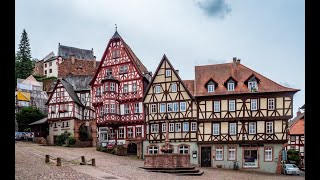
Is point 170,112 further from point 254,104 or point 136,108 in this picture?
point 254,104

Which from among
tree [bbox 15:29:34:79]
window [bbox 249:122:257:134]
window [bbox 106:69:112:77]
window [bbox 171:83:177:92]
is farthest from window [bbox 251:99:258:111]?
tree [bbox 15:29:34:79]

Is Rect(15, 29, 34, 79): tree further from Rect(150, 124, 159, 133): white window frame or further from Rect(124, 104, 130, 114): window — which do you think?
Rect(150, 124, 159, 133): white window frame

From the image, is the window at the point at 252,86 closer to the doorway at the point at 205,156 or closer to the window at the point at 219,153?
the window at the point at 219,153

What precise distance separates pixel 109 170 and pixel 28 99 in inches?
1161

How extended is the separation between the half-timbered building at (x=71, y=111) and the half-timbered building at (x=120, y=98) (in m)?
3.44

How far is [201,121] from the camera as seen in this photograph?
27.5 m

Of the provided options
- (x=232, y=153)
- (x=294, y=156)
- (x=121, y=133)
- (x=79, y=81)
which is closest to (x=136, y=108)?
(x=121, y=133)

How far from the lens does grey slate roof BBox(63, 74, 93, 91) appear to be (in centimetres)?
3741

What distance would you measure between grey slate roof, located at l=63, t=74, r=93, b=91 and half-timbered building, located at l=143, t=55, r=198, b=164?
10.5 metres

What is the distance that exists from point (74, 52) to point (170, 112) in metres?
44.9

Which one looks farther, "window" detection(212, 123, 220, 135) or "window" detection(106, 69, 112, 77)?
"window" detection(106, 69, 112, 77)

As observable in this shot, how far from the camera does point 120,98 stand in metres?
31.9
